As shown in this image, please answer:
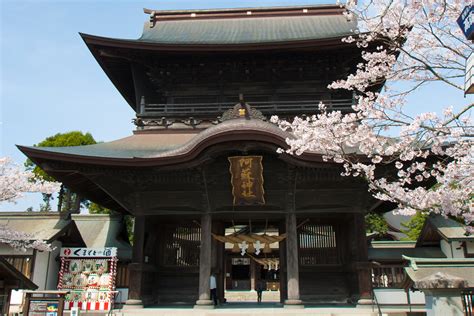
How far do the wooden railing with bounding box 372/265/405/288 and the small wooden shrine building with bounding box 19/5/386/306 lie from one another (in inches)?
29.0

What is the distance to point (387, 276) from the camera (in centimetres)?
1416

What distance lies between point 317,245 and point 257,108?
6.02m

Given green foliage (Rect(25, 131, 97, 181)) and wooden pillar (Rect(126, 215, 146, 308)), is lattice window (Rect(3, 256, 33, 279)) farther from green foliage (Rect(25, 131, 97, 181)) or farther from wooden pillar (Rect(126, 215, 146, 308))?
green foliage (Rect(25, 131, 97, 181))

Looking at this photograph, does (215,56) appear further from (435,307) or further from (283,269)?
(435,307)

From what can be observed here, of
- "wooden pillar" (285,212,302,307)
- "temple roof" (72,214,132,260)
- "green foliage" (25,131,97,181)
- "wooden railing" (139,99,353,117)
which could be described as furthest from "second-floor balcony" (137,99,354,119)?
"green foliage" (25,131,97,181)

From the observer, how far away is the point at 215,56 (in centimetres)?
1568

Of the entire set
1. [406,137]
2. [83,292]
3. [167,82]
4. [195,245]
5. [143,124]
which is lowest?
[83,292]

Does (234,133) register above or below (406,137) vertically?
above

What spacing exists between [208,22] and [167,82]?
5.95 metres

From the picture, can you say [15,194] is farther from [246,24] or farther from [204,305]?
[246,24]

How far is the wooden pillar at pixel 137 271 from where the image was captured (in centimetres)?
1345

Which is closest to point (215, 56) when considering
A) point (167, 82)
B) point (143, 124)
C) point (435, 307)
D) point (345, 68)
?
point (167, 82)

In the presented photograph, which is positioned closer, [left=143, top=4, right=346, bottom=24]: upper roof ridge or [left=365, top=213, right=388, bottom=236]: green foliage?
[left=143, top=4, right=346, bottom=24]: upper roof ridge

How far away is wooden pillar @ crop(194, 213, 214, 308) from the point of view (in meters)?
12.9
